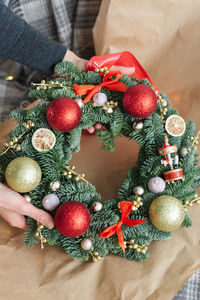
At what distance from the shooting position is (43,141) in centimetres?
56

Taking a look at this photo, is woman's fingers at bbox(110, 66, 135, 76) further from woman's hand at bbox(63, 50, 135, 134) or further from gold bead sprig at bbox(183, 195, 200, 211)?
gold bead sprig at bbox(183, 195, 200, 211)

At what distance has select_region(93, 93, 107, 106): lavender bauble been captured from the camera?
604 millimetres

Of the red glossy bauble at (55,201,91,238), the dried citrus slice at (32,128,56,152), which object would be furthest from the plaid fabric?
the red glossy bauble at (55,201,91,238)

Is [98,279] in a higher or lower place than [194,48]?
lower

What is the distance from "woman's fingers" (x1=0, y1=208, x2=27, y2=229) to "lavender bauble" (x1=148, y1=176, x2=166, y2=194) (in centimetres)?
27

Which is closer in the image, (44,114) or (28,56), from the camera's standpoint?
(44,114)

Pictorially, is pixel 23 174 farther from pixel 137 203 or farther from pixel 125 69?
pixel 125 69

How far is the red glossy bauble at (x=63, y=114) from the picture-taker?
1.80 ft

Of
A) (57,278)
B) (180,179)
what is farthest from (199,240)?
(57,278)

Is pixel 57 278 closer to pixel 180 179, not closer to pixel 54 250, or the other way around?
pixel 54 250

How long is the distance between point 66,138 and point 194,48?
396mm

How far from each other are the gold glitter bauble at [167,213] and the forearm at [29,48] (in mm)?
455

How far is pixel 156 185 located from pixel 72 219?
0.17 m

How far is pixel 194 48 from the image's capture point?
2.35 feet
